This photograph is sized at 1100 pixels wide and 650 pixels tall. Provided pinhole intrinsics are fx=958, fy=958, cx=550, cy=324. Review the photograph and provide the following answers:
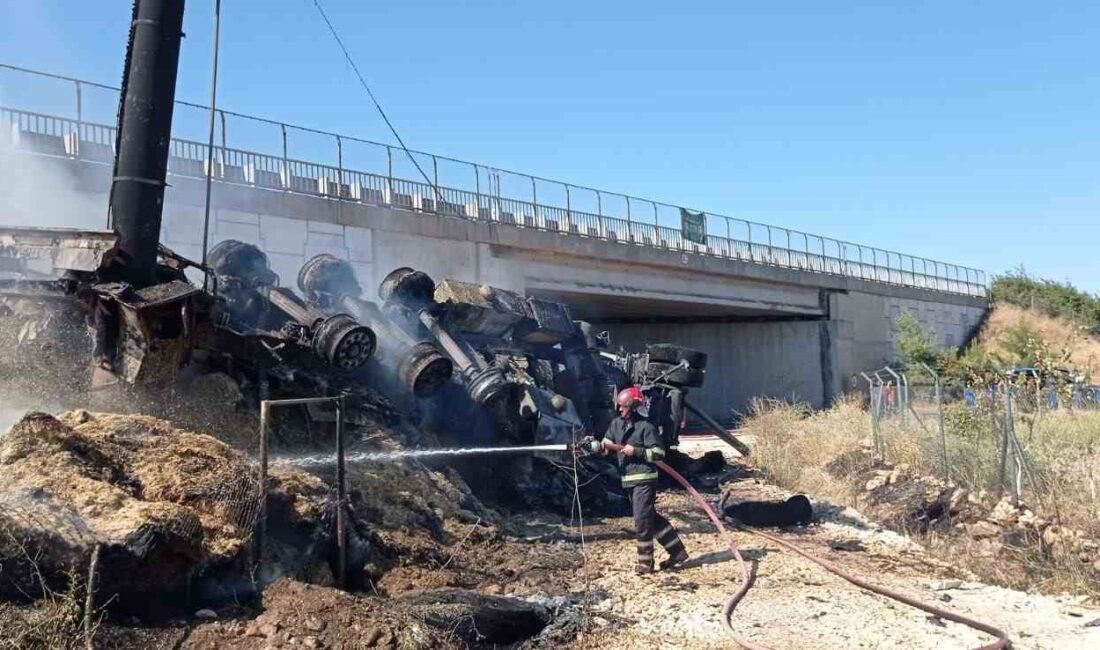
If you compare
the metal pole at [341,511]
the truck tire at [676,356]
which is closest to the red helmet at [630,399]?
the metal pole at [341,511]

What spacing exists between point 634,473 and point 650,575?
34.4 inches

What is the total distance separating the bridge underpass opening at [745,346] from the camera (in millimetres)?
35219

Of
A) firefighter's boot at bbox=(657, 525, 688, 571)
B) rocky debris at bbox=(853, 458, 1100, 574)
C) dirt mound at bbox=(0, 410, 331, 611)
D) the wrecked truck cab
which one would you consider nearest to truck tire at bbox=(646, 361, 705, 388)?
rocky debris at bbox=(853, 458, 1100, 574)

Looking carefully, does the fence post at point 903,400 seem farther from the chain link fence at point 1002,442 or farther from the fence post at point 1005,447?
the fence post at point 1005,447

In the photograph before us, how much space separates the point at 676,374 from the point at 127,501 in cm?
811

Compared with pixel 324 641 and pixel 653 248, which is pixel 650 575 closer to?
pixel 324 641

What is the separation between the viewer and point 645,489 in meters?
8.35

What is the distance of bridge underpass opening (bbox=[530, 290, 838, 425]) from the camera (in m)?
35.2

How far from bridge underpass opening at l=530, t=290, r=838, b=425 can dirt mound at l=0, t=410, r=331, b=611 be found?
27606 millimetres

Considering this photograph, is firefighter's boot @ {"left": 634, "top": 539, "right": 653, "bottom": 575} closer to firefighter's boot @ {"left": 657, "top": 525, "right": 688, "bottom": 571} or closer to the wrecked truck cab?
firefighter's boot @ {"left": 657, "top": 525, "right": 688, "bottom": 571}

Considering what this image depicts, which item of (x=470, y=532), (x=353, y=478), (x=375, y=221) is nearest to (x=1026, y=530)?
(x=470, y=532)

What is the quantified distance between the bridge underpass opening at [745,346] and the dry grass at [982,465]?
1764 cm

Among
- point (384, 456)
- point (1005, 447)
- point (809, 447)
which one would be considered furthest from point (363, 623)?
point (809, 447)

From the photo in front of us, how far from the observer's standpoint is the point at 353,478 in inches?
334
